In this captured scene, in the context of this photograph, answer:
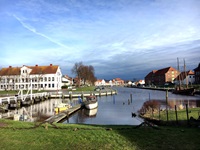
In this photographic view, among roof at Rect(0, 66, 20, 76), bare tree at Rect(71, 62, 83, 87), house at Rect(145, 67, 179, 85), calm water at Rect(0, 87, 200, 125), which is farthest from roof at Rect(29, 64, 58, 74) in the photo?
house at Rect(145, 67, 179, 85)

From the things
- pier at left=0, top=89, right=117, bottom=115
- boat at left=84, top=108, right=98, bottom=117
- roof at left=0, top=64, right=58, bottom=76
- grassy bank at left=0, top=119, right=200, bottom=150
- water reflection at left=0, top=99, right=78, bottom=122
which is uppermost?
roof at left=0, top=64, right=58, bottom=76

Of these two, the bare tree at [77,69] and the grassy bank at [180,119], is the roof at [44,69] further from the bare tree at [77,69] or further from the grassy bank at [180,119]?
the grassy bank at [180,119]

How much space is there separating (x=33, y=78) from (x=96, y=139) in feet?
260

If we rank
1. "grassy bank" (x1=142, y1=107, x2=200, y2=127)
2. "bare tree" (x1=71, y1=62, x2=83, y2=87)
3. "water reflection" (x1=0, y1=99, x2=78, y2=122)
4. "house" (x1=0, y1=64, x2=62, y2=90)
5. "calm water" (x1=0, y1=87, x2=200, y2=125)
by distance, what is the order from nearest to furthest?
"grassy bank" (x1=142, y1=107, x2=200, y2=127), "calm water" (x1=0, y1=87, x2=200, y2=125), "water reflection" (x1=0, y1=99, x2=78, y2=122), "house" (x1=0, y1=64, x2=62, y2=90), "bare tree" (x1=71, y1=62, x2=83, y2=87)

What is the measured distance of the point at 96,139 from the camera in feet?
31.4

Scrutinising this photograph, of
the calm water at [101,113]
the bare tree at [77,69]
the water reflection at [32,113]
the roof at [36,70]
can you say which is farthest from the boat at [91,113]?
the bare tree at [77,69]

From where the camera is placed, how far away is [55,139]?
974 cm

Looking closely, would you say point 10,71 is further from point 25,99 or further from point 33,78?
point 25,99

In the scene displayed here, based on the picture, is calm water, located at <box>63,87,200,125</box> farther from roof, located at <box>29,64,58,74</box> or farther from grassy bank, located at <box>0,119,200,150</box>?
roof, located at <box>29,64,58,74</box>

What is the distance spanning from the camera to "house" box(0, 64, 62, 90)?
83688mm

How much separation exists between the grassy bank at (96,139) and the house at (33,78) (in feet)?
242

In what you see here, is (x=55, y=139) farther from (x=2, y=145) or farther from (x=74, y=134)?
(x=2, y=145)

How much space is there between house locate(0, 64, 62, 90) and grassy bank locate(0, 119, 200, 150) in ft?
242

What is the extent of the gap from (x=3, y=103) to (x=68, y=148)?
3474 centimetres
